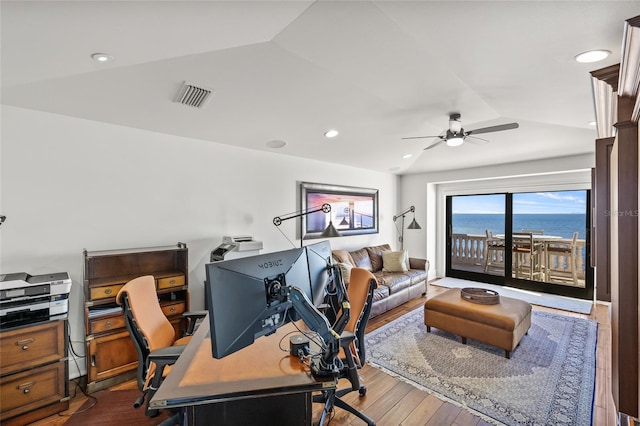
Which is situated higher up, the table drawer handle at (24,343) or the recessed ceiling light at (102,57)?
the recessed ceiling light at (102,57)

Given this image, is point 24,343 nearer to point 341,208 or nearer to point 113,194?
point 113,194

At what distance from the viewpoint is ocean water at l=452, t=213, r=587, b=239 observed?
200 inches

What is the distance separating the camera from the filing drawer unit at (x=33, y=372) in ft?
6.57

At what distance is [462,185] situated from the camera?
621cm

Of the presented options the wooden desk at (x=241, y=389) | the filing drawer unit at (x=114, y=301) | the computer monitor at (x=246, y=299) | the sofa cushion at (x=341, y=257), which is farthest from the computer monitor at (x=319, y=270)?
the sofa cushion at (x=341, y=257)

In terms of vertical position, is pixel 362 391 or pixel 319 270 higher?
pixel 319 270

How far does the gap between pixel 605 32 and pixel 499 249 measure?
5.09 metres

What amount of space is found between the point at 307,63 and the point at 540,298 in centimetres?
548

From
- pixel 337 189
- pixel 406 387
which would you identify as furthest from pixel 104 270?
pixel 337 189

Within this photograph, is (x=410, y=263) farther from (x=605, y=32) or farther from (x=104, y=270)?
(x=104, y=270)

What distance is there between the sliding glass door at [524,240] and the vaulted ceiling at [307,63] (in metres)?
1.90

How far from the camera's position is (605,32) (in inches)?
63.9

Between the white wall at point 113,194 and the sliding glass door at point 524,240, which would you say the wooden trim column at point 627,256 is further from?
the sliding glass door at point 524,240

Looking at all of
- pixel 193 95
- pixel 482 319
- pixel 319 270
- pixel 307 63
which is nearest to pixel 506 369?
pixel 482 319
